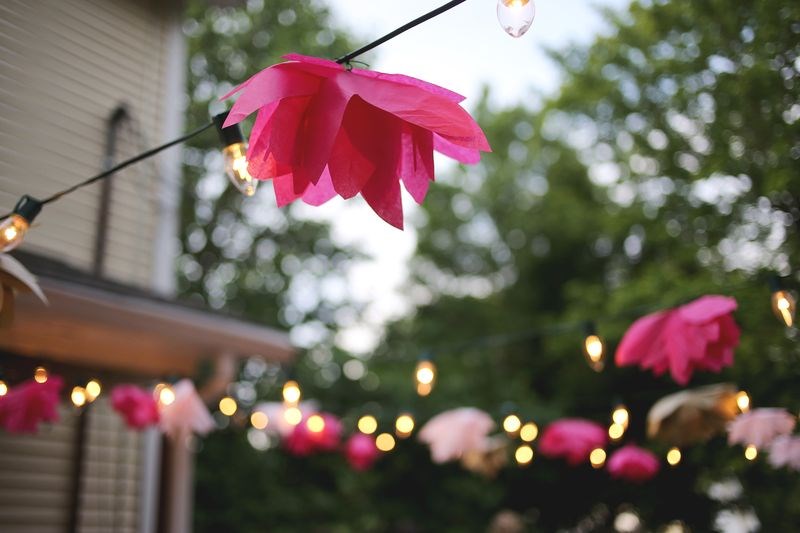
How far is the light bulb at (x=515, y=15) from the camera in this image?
1850 mm

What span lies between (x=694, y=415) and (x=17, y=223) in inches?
158

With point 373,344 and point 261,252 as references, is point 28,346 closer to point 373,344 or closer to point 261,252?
point 261,252

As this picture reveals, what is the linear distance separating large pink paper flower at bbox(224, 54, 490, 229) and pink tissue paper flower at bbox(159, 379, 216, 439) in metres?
3.47

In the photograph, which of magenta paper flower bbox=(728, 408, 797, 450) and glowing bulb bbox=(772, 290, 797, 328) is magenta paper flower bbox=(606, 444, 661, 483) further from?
glowing bulb bbox=(772, 290, 797, 328)

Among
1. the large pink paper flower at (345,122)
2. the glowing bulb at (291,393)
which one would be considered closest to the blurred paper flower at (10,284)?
the large pink paper flower at (345,122)

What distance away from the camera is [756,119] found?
15.0 ft

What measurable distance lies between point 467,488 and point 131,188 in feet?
22.2

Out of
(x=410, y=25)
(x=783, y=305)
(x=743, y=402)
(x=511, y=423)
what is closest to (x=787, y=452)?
(x=743, y=402)

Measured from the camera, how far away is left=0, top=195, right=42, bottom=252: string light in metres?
2.42

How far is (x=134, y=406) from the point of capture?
454 cm

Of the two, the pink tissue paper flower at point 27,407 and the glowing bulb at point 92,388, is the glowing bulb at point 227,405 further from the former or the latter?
the pink tissue paper flower at point 27,407

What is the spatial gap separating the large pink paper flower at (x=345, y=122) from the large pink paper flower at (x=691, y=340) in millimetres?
2098

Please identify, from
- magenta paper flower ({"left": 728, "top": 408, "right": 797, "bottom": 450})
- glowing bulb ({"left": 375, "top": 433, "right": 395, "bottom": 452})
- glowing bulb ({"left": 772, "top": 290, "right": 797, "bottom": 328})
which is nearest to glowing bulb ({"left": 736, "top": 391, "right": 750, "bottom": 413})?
magenta paper flower ({"left": 728, "top": 408, "right": 797, "bottom": 450})

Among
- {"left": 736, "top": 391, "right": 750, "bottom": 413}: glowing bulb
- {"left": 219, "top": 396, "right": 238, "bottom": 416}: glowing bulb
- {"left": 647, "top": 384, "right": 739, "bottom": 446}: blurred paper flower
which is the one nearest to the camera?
{"left": 736, "top": 391, "right": 750, "bottom": 413}: glowing bulb
